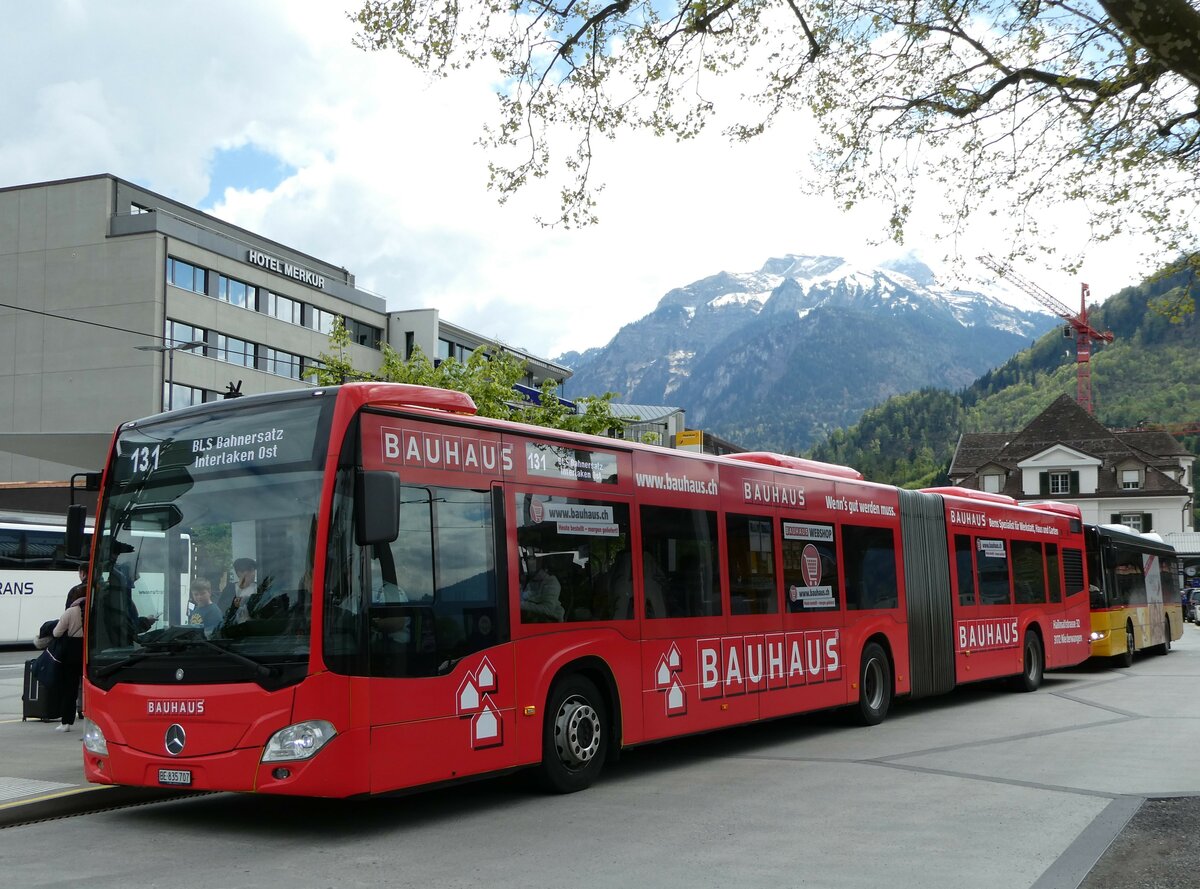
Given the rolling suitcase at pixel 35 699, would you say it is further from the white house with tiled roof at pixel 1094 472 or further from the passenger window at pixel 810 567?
the white house with tiled roof at pixel 1094 472

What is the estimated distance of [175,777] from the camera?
8039 millimetres

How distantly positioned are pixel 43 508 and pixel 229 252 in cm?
1697

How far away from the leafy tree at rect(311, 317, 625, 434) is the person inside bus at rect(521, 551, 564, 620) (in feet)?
75.6

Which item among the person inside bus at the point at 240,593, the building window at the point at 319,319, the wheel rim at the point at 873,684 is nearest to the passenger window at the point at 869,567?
the wheel rim at the point at 873,684

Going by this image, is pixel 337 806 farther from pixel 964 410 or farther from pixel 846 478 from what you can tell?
pixel 964 410

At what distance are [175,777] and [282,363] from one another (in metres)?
56.5

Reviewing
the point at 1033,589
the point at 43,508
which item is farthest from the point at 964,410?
the point at 1033,589

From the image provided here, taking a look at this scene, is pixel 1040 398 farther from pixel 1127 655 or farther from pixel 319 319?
pixel 1127 655

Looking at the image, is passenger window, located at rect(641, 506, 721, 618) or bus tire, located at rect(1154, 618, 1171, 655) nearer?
passenger window, located at rect(641, 506, 721, 618)

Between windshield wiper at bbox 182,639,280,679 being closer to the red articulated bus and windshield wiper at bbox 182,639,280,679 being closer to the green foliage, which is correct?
the red articulated bus

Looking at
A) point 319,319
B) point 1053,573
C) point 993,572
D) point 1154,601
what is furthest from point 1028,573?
point 319,319

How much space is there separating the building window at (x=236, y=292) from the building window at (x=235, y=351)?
6.18 ft

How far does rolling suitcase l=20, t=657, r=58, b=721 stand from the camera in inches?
523

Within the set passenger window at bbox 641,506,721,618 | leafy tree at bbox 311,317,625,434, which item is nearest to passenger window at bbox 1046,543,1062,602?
passenger window at bbox 641,506,721,618
